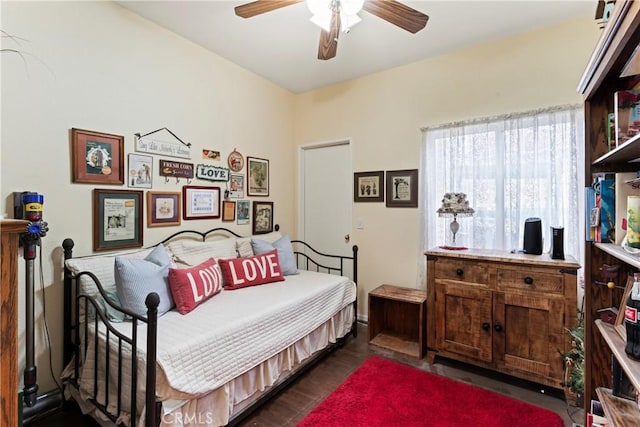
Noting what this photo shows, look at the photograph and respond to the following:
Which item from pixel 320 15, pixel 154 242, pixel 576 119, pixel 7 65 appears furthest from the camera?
pixel 154 242

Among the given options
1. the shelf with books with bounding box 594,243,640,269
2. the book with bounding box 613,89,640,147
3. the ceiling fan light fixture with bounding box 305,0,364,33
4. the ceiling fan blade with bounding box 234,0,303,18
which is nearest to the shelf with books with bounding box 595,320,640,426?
the shelf with books with bounding box 594,243,640,269

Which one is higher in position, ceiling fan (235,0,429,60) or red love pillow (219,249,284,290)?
ceiling fan (235,0,429,60)

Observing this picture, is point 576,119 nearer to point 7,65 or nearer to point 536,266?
point 536,266

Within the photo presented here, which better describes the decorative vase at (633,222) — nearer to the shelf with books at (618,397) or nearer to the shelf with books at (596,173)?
the shelf with books at (596,173)

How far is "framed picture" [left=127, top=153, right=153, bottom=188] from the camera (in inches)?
88.7

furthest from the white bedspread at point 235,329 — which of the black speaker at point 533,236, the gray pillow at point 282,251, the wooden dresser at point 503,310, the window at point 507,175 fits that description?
the black speaker at point 533,236

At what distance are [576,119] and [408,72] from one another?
148 cm

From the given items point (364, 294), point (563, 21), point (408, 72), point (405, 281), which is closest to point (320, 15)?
point (408, 72)

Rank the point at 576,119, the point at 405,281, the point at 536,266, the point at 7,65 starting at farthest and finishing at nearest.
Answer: the point at 405,281
the point at 576,119
the point at 536,266
the point at 7,65

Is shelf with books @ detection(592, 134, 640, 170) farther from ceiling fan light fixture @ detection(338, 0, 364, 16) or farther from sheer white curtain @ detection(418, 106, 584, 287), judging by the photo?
ceiling fan light fixture @ detection(338, 0, 364, 16)

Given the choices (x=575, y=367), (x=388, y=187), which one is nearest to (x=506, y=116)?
(x=388, y=187)

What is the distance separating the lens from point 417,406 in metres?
1.88

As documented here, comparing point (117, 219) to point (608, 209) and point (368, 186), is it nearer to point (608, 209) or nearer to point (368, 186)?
point (368, 186)

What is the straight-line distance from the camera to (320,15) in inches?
71.3
